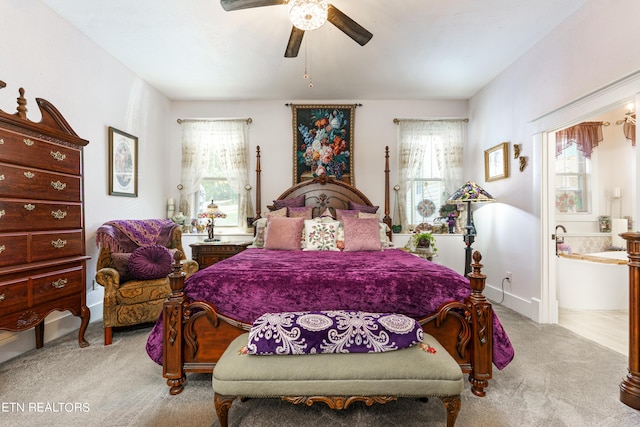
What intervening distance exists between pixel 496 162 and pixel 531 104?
0.86 m

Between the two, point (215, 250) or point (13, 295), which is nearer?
point (13, 295)

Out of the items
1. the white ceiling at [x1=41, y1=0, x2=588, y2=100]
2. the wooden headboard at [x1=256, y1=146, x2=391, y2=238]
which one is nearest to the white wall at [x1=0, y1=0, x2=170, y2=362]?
the white ceiling at [x1=41, y1=0, x2=588, y2=100]

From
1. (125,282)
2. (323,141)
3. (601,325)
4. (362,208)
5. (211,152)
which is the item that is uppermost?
(323,141)

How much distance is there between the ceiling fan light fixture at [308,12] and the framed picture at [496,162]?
9.48ft

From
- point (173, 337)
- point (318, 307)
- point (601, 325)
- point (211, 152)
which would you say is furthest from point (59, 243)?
point (601, 325)

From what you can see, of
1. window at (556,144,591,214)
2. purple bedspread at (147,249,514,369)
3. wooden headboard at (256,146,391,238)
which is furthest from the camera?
window at (556,144,591,214)

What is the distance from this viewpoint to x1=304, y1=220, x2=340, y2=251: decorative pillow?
3.30m

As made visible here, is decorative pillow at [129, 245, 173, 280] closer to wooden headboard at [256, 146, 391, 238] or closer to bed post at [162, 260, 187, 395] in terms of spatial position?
bed post at [162, 260, 187, 395]

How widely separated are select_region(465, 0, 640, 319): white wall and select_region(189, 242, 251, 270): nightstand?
346 cm

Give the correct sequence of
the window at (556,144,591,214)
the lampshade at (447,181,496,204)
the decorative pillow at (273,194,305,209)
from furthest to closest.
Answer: the window at (556,144,591,214) → the decorative pillow at (273,194,305,209) → the lampshade at (447,181,496,204)

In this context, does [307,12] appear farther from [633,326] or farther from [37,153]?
[633,326]

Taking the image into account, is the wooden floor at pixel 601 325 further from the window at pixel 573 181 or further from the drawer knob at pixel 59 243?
the drawer knob at pixel 59 243

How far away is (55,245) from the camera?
7.69 feet

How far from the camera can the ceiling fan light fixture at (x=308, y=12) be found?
198cm
